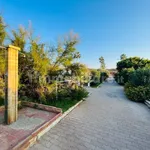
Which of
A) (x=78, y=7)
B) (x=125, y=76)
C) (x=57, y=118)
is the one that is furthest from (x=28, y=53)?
(x=125, y=76)

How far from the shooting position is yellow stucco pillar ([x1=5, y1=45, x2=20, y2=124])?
10.1 ft

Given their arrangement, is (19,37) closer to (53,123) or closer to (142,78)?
(53,123)

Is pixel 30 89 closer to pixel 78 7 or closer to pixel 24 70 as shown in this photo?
pixel 24 70

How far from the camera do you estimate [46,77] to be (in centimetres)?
581

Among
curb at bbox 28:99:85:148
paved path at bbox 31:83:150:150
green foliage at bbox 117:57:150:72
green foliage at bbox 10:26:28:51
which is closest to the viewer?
paved path at bbox 31:83:150:150

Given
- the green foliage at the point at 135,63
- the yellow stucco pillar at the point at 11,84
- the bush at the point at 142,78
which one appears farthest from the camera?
the green foliage at the point at 135,63

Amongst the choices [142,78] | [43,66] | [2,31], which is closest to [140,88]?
[142,78]

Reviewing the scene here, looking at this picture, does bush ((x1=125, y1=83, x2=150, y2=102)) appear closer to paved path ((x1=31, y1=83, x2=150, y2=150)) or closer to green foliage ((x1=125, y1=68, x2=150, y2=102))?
green foliage ((x1=125, y1=68, x2=150, y2=102))

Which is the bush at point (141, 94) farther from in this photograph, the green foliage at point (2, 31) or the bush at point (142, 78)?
the green foliage at point (2, 31)

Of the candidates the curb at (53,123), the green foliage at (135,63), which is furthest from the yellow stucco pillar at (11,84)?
the green foliage at (135,63)

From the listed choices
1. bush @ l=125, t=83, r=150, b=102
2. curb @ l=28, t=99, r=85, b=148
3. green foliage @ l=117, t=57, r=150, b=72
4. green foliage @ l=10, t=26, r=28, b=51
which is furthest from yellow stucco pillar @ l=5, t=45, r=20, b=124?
green foliage @ l=117, t=57, r=150, b=72

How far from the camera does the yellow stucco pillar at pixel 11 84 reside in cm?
307

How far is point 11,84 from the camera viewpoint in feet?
10.4

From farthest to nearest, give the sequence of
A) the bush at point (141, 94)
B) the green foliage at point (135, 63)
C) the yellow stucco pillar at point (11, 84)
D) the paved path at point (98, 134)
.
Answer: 1. the green foliage at point (135, 63)
2. the bush at point (141, 94)
3. the yellow stucco pillar at point (11, 84)
4. the paved path at point (98, 134)
